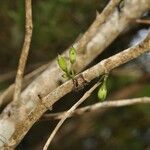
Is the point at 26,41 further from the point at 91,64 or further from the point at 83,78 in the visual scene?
the point at 91,64

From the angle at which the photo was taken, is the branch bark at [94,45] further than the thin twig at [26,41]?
Yes

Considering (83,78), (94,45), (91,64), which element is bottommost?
(91,64)

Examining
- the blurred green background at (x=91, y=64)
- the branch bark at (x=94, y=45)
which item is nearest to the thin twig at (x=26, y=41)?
the branch bark at (x=94, y=45)

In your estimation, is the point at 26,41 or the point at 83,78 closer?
the point at 83,78

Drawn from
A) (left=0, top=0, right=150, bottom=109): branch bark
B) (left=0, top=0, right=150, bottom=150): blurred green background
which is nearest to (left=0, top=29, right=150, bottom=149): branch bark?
(left=0, top=0, right=150, bottom=109): branch bark

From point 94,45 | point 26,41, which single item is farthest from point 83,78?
point 94,45

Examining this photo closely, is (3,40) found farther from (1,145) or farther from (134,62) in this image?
(1,145)

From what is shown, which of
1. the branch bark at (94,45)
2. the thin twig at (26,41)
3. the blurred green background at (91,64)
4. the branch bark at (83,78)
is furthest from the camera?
the blurred green background at (91,64)

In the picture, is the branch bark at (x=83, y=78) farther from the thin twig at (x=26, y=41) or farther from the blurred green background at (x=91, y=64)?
the blurred green background at (x=91, y=64)
